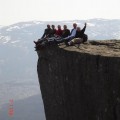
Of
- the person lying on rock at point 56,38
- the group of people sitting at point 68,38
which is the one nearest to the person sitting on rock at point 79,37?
the group of people sitting at point 68,38

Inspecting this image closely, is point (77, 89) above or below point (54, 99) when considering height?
above

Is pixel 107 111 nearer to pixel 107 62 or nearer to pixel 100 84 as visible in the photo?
pixel 100 84

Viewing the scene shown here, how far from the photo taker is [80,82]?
19703mm

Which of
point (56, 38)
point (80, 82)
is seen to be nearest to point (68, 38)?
Answer: point (56, 38)

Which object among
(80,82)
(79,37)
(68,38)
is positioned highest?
(68,38)

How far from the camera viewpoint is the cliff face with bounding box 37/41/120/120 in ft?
56.5

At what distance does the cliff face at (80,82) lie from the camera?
56.5 feet

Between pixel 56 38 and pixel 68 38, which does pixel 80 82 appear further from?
pixel 56 38

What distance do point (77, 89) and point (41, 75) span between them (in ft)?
20.4

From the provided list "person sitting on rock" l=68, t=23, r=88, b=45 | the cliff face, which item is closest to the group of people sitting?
"person sitting on rock" l=68, t=23, r=88, b=45

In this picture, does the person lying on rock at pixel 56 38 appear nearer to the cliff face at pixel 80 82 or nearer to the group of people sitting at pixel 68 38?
the group of people sitting at pixel 68 38

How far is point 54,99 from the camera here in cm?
2358

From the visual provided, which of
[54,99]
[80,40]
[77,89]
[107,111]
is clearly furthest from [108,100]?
[80,40]

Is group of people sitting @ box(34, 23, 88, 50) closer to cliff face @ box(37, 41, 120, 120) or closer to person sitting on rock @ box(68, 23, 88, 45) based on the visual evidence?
person sitting on rock @ box(68, 23, 88, 45)
